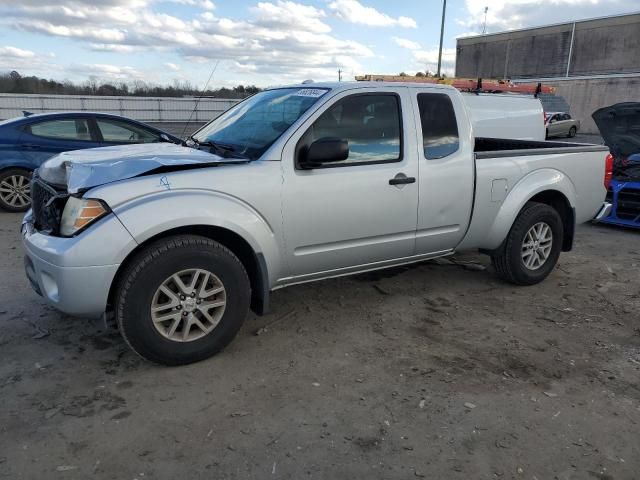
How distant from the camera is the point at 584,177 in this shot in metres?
5.34

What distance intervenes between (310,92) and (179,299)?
6.18 ft

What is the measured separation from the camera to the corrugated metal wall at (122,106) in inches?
782

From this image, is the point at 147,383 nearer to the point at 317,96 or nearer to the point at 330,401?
the point at 330,401

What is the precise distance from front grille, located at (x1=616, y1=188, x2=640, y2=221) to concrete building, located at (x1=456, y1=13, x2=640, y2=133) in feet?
138

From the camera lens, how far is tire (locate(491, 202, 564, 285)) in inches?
196

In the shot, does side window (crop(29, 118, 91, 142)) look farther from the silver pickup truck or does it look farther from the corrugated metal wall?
the corrugated metal wall

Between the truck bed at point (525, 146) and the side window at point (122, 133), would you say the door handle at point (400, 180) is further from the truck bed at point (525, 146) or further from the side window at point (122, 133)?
the side window at point (122, 133)

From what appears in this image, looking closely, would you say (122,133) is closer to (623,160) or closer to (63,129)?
(63,129)

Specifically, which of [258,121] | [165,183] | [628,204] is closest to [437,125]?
Answer: [258,121]

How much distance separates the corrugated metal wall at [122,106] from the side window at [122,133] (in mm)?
11281

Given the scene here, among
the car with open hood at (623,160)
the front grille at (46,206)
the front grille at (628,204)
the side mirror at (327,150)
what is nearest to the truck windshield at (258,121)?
the side mirror at (327,150)

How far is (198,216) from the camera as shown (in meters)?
3.34

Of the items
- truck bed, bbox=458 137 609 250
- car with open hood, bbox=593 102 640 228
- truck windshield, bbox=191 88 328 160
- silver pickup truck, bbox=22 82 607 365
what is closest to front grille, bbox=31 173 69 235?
silver pickup truck, bbox=22 82 607 365

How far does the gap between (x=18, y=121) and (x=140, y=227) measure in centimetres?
628
